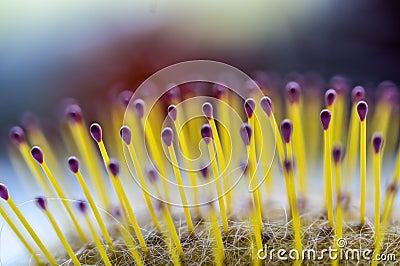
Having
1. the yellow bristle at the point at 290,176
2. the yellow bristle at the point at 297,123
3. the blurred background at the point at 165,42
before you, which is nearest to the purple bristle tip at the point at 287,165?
the yellow bristle at the point at 290,176

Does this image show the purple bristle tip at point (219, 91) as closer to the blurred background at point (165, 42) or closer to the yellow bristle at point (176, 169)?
the yellow bristle at point (176, 169)

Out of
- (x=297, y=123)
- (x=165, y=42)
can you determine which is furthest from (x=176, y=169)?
(x=165, y=42)

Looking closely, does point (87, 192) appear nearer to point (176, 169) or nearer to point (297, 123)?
point (176, 169)

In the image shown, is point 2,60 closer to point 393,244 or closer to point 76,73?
point 76,73

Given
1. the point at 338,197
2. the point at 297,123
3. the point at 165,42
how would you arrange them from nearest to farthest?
the point at 338,197, the point at 297,123, the point at 165,42

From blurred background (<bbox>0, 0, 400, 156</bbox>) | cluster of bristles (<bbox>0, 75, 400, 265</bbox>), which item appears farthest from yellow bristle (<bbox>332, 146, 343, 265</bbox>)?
blurred background (<bbox>0, 0, 400, 156</bbox>)

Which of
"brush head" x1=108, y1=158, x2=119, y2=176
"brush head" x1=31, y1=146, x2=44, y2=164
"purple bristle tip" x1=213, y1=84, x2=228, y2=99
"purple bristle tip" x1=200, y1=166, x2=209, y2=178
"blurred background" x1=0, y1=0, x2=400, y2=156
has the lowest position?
"purple bristle tip" x1=200, y1=166, x2=209, y2=178

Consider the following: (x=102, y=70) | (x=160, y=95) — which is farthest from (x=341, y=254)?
(x=102, y=70)

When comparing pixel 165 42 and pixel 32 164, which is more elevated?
→ pixel 165 42

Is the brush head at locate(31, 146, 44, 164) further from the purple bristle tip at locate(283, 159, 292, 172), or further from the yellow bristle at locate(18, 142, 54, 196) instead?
the purple bristle tip at locate(283, 159, 292, 172)
